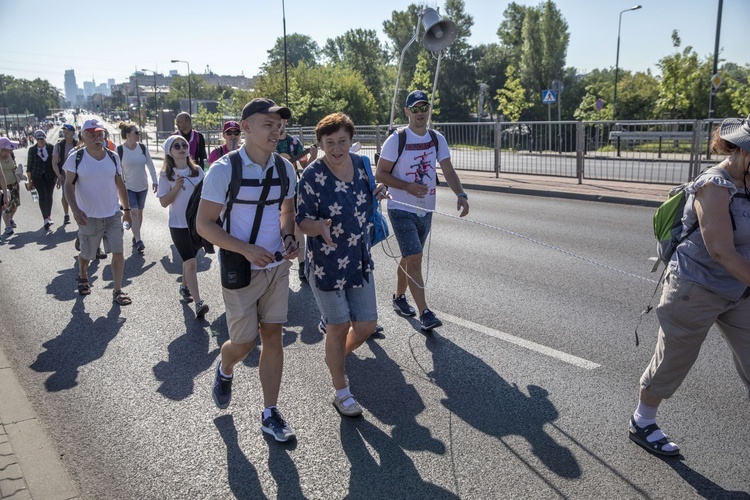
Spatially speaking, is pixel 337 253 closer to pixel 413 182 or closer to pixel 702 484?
pixel 413 182

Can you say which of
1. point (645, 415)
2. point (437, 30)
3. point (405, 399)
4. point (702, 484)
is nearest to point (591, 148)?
point (437, 30)

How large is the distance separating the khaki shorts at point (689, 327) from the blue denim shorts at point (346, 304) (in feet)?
5.58

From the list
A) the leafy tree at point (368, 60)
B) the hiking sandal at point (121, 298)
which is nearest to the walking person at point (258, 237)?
the hiking sandal at point (121, 298)

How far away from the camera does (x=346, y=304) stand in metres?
4.03

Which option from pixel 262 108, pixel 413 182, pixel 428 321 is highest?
pixel 262 108

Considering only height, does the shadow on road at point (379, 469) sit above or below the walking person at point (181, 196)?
below

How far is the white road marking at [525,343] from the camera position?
15.8 ft

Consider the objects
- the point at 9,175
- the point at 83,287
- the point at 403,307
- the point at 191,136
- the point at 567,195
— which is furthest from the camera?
the point at 567,195

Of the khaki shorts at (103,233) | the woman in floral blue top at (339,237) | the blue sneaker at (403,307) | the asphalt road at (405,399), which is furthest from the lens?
the khaki shorts at (103,233)

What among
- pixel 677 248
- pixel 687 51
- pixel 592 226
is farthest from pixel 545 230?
pixel 687 51

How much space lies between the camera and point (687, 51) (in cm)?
4003

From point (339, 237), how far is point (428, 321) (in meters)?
1.90

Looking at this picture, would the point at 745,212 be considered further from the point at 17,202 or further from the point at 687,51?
the point at 687,51

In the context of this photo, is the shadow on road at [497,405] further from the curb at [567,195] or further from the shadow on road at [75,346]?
the curb at [567,195]
